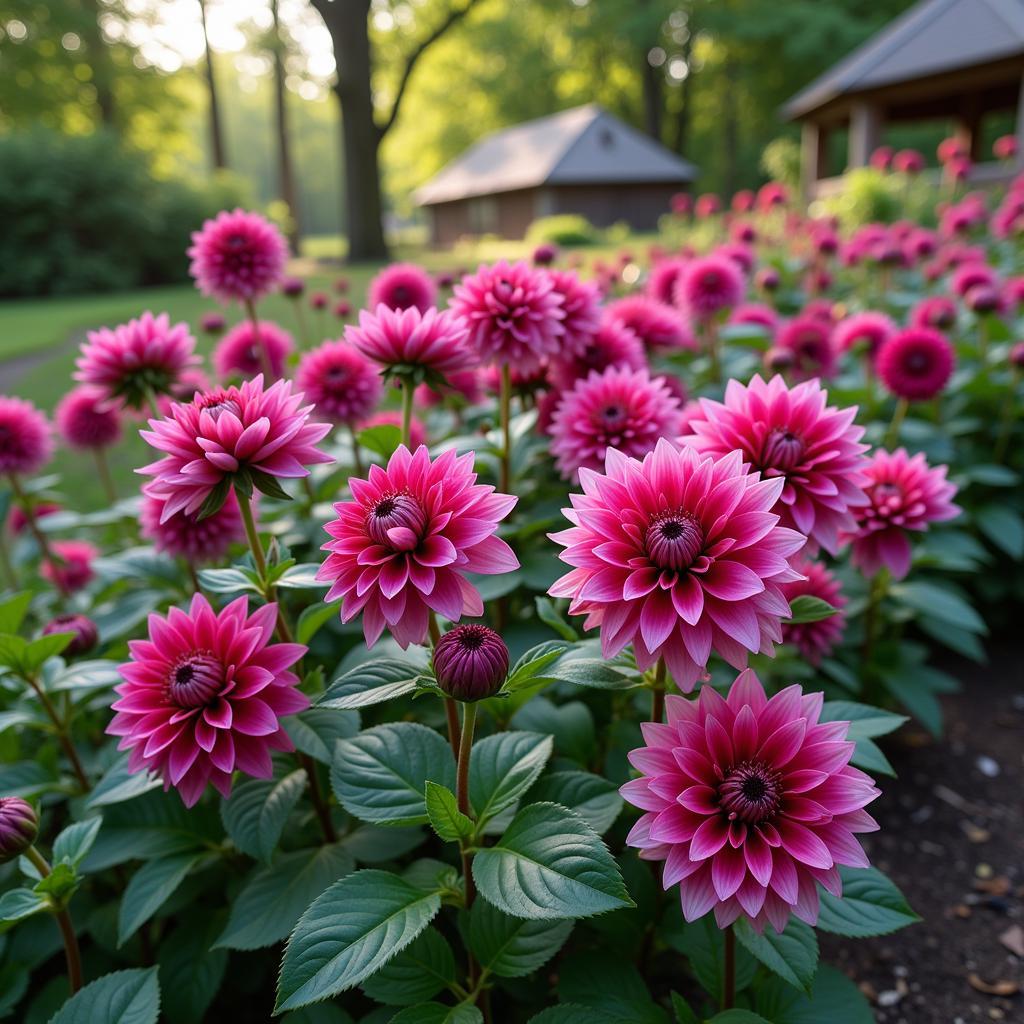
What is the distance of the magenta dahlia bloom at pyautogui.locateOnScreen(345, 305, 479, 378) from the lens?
1625 millimetres

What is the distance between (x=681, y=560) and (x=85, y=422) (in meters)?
2.76

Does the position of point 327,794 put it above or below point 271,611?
below

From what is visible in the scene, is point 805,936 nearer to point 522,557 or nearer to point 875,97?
point 522,557

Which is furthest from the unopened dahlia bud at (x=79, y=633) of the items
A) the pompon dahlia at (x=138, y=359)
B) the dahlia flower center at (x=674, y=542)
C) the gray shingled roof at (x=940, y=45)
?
the gray shingled roof at (x=940, y=45)

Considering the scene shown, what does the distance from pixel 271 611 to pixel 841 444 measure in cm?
104

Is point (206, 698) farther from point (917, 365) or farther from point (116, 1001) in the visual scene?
point (917, 365)

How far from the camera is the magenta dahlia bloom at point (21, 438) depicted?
258 centimetres

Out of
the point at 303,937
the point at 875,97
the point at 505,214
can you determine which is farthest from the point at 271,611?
the point at 505,214

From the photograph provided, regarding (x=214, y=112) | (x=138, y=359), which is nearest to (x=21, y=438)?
(x=138, y=359)

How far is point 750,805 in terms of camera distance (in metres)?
1.07

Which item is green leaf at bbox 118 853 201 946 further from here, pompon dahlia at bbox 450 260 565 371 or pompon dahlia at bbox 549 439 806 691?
pompon dahlia at bbox 450 260 565 371

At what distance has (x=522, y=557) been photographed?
6.91 feet

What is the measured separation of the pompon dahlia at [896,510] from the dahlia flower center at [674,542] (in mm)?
845

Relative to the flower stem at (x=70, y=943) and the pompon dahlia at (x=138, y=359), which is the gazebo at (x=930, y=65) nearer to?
the pompon dahlia at (x=138, y=359)
